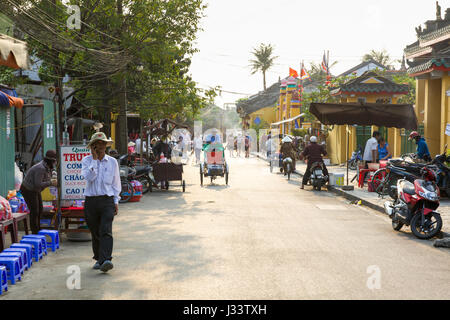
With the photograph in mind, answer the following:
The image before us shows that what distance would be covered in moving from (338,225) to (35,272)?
6511 millimetres

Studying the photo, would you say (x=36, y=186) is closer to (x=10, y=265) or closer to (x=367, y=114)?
(x=10, y=265)

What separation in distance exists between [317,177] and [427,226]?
30.1 ft

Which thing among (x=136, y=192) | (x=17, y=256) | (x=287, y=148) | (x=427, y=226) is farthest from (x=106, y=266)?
(x=287, y=148)

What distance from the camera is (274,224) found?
11.5 metres

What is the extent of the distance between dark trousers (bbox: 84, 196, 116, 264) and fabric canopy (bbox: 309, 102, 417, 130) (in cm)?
1261

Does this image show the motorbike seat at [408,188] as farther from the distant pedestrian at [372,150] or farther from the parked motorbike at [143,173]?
the parked motorbike at [143,173]

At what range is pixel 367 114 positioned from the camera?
19.6 m

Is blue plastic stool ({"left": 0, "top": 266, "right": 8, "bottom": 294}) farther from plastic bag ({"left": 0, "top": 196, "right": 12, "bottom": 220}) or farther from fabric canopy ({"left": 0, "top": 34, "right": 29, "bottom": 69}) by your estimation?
fabric canopy ({"left": 0, "top": 34, "right": 29, "bottom": 69})

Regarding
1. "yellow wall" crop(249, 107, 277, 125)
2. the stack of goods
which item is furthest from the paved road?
"yellow wall" crop(249, 107, 277, 125)

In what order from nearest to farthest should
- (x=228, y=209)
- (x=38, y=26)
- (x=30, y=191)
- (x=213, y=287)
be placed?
1. (x=213, y=287)
2. (x=30, y=191)
3. (x=38, y=26)
4. (x=228, y=209)

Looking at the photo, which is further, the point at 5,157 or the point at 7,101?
the point at 5,157

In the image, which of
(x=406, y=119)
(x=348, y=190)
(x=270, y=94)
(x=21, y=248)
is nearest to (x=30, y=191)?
(x=21, y=248)

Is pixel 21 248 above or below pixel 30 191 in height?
below
